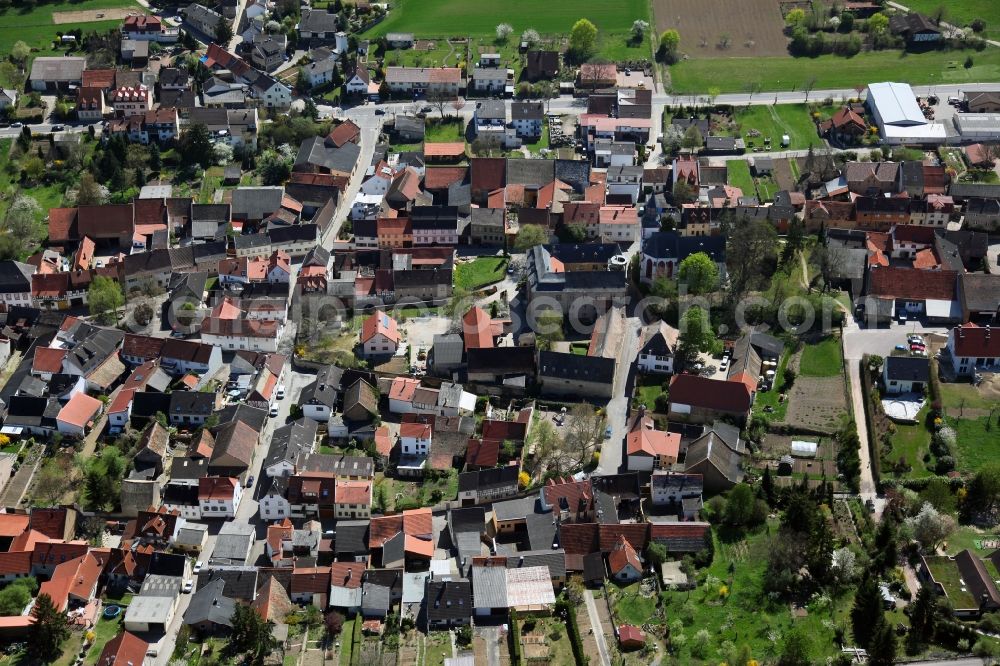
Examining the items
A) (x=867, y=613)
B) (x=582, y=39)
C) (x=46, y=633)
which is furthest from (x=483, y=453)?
(x=582, y=39)

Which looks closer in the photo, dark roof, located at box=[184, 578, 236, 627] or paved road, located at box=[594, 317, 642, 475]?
dark roof, located at box=[184, 578, 236, 627]

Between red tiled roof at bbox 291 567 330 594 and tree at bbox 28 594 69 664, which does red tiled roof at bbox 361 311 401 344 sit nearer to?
red tiled roof at bbox 291 567 330 594

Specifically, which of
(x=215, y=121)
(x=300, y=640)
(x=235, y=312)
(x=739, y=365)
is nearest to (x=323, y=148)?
(x=215, y=121)

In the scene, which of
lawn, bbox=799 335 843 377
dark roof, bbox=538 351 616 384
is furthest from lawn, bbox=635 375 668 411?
lawn, bbox=799 335 843 377

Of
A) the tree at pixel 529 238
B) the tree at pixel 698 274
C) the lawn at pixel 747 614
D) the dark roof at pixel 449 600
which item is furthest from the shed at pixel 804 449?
the tree at pixel 529 238

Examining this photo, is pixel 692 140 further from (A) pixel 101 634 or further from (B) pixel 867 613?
(A) pixel 101 634

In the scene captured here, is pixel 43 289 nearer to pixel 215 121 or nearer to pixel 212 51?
pixel 215 121
